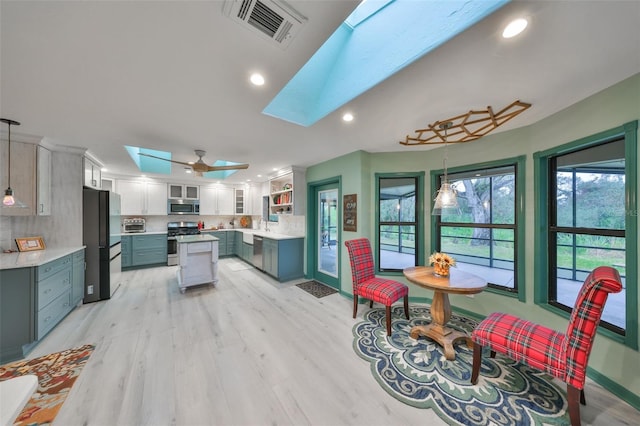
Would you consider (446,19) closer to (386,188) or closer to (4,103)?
(386,188)

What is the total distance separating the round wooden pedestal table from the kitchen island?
12.0 ft

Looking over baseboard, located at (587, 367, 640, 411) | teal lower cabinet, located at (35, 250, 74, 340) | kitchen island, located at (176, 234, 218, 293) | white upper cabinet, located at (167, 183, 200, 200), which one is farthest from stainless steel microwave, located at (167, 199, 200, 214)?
baseboard, located at (587, 367, 640, 411)

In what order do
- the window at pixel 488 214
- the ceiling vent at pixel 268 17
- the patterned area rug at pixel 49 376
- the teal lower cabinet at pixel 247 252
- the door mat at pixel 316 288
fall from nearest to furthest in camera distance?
1. the ceiling vent at pixel 268 17
2. the patterned area rug at pixel 49 376
3. the window at pixel 488 214
4. the door mat at pixel 316 288
5. the teal lower cabinet at pixel 247 252

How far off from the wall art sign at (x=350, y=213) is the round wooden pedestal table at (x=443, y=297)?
129 cm

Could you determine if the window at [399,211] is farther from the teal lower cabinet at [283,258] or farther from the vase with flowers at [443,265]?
the teal lower cabinet at [283,258]

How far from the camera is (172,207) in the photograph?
6008 mm

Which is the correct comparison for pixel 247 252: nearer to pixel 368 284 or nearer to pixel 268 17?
pixel 368 284

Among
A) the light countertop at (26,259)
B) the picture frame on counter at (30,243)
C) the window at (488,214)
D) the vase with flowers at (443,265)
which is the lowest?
the vase with flowers at (443,265)

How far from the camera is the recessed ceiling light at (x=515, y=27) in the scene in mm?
1163

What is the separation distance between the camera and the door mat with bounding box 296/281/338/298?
12.6 feet

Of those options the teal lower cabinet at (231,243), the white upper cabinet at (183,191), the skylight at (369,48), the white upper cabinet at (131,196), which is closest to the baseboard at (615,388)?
the skylight at (369,48)

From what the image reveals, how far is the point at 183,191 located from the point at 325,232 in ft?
14.8

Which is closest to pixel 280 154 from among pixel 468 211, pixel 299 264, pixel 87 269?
pixel 299 264

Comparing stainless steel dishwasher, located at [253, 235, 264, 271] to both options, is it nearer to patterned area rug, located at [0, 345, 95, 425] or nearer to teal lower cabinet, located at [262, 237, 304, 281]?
teal lower cabinet, located at [262, 237, 304, 281]
